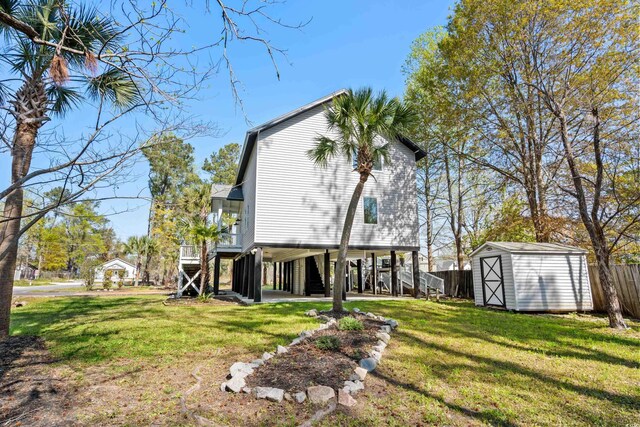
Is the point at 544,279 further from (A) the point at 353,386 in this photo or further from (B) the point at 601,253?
(A) the point at 353,386

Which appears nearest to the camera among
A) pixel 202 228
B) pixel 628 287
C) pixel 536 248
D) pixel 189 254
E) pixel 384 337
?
pixel 384 337

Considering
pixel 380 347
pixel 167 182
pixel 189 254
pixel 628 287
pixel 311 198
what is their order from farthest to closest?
pixel 167 182, pixel 189 254, pixel 311 198, pixel 628 287, pixel 380 347

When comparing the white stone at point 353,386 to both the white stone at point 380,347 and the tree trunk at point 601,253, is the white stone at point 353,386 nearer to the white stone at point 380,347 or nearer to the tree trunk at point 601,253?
the white stone at point 380,347

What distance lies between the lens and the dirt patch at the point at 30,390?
333 cm

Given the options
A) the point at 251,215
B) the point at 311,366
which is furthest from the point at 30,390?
the point at 251,215

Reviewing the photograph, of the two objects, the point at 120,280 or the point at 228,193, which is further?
the point at 120,280

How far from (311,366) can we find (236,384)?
3.62 ft

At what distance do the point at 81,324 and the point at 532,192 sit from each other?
17351 mm

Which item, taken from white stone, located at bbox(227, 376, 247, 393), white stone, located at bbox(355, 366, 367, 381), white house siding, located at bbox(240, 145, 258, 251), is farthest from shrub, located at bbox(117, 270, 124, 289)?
white stone, located at bbox(355, 366, 367, 381)

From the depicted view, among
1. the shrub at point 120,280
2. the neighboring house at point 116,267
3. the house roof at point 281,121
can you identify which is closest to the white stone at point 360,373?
the house roof at point 281,121

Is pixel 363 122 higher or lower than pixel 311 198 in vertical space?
higher

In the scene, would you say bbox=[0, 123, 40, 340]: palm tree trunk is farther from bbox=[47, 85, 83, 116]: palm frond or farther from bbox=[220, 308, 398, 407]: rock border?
bbox=[220, 308, 398, 407]: rock border

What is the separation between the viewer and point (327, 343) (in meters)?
5.48

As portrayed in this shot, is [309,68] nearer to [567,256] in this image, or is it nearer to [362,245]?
[362,245]
